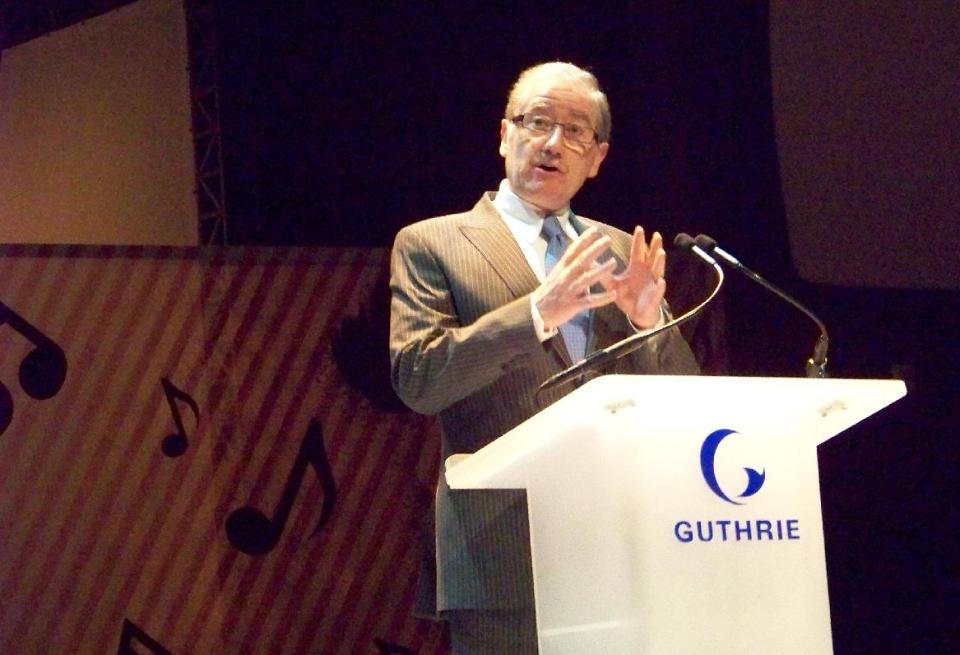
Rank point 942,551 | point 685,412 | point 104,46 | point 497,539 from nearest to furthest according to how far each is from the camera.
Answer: point 685,412, point 497,539, point 942,551, point 104,46

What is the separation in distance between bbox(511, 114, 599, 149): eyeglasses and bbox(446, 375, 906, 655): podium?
2.08 feet

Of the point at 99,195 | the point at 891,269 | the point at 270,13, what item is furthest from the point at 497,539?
the point at 99,195

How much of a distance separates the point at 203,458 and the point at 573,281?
1678mm

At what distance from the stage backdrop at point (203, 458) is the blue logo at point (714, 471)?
5.63 ft

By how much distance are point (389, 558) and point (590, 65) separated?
5.10 feet

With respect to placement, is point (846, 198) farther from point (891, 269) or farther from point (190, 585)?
point (190, 585)

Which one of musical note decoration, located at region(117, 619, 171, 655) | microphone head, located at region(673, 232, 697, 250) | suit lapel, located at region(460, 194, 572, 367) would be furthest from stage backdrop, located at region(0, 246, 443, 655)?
microphone head, located at region(673, 232, 697, 250)

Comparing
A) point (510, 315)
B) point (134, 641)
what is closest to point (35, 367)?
point (134, 641)

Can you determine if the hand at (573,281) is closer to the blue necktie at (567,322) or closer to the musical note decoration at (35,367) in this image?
the blue necktie at (567,322)

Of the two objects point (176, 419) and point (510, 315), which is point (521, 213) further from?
point (176, 419)

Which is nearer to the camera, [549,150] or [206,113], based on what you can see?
[549,150]

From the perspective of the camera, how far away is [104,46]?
4203 mm

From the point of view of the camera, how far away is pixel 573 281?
137 cm

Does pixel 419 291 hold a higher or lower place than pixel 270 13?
lower
